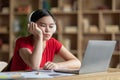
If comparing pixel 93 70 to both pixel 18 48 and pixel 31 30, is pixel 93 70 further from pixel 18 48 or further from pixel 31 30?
pixel 18 48

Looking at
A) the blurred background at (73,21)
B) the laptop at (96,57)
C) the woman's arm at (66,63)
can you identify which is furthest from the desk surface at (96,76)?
the blurred background at (73,21)

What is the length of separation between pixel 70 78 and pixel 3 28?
15.8 ft

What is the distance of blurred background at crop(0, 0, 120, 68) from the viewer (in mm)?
6043

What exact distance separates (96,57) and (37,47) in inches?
22.1

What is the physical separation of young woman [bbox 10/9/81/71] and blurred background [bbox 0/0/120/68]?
3482 millimetres

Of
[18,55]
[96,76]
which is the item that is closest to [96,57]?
[96,76]

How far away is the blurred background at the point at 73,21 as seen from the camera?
6043 mm

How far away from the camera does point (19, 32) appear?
20.1 ft

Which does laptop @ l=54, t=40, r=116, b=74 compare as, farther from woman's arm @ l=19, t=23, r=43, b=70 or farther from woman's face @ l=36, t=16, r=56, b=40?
woman's face @ l=36, t=16, r=56, b=40

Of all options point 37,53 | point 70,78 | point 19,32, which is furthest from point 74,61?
point 19,32

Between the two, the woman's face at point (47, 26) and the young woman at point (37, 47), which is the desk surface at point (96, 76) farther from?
the woman's face at point (47, 26)

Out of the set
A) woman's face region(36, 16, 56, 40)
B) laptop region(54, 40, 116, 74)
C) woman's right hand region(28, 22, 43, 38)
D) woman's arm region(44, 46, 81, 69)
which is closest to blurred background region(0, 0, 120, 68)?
woman's arm region(44, 46, 81, 69)

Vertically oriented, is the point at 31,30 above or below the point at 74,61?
above

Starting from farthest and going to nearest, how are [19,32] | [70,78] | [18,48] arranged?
[19,32] < [18,48] < [70,78]
